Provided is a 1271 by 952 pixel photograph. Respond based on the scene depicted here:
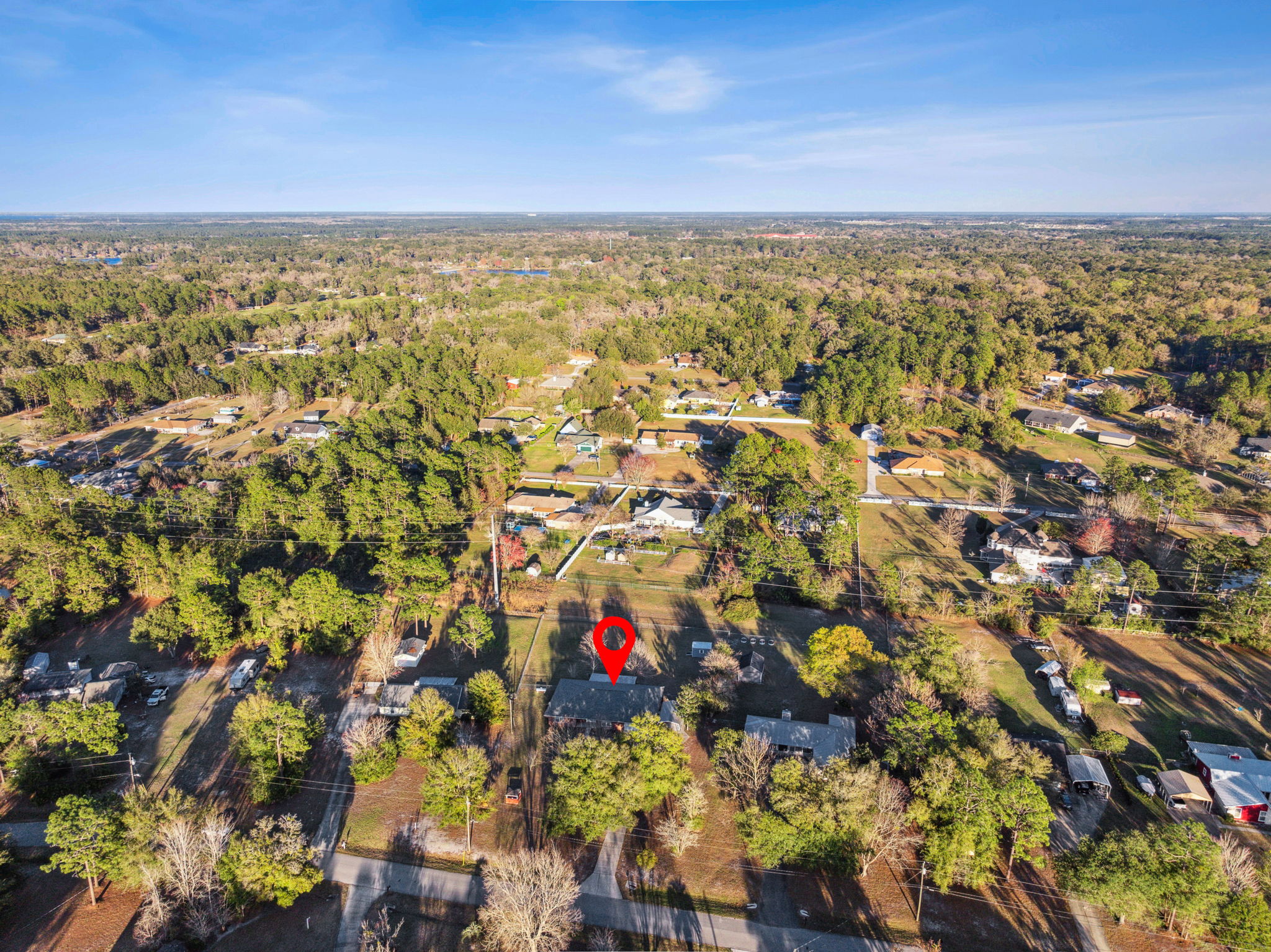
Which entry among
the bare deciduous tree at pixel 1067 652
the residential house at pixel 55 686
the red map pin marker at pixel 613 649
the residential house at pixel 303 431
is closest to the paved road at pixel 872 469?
the bare deciduous tree at pixel 1067 652

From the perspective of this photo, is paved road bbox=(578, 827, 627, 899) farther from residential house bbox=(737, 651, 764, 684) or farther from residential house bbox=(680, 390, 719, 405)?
residential house bbox=(680, 390, 719, 405)

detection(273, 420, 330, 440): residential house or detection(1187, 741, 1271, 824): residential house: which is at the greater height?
detection(273, 420, 330, 440): residential house

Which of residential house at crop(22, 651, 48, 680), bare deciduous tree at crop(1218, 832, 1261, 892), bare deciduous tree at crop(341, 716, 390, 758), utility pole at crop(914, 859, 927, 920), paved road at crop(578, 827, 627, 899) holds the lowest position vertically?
paved road at crop(578, 827, 627, 899)

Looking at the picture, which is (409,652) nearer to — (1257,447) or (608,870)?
(608,870)

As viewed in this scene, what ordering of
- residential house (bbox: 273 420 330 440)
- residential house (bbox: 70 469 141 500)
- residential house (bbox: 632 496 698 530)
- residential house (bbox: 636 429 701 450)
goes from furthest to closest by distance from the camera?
residential house (bbox: 636 429 701 450), residential house (bbox: 273 420 330 440), residential house (bbox: 70 469 141 500), residential house (bbox: 632 496 698 530)

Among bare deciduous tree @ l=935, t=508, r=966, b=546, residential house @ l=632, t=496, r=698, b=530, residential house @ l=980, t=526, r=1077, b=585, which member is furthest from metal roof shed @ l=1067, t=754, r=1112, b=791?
residential house @ l=632, t=496, r=698, b=530

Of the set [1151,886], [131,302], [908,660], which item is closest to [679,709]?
[908,660]
